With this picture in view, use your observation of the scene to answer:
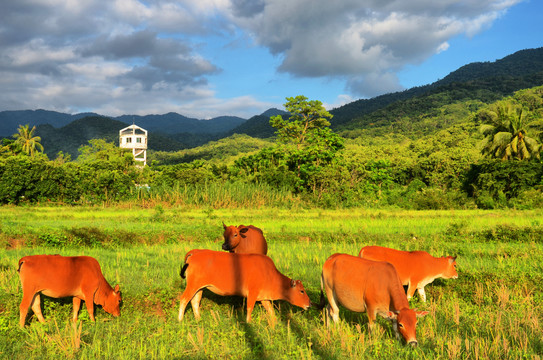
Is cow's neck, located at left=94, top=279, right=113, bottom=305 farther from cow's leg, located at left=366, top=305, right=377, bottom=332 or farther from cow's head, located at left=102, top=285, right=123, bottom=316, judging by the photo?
cow's leg, located at left=366, top=305, right=377, bottom=332

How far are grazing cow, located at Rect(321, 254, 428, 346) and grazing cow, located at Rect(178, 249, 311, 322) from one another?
727 mm

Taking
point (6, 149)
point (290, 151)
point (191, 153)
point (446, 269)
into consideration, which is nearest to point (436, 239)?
point (446, 269)

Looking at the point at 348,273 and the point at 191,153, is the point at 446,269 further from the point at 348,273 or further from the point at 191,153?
the point at 191,153

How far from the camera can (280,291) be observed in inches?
273

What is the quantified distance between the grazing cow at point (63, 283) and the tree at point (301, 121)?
32225mm

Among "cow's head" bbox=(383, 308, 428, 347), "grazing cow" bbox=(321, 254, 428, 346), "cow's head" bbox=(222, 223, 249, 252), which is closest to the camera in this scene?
"cow's head" bbox=(383, 308, 428, 347)

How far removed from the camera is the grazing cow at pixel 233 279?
6855 millimetres

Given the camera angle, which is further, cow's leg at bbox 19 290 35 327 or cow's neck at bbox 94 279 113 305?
cow's neck at bbox 94 279 113 305

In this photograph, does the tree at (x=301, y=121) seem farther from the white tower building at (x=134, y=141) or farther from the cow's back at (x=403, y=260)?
the white tower building at (x=134, y=141)

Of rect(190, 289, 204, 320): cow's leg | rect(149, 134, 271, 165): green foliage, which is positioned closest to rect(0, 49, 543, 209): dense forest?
rect(190, 289, 204, 320): cow's leg

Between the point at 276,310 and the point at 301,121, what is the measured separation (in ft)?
108

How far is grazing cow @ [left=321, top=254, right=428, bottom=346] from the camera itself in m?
5.61

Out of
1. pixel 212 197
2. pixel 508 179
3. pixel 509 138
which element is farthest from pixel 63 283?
pixel 509 138

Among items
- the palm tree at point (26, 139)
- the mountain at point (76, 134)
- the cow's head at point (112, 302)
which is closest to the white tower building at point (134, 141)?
the palm tree at point (26, 139)
